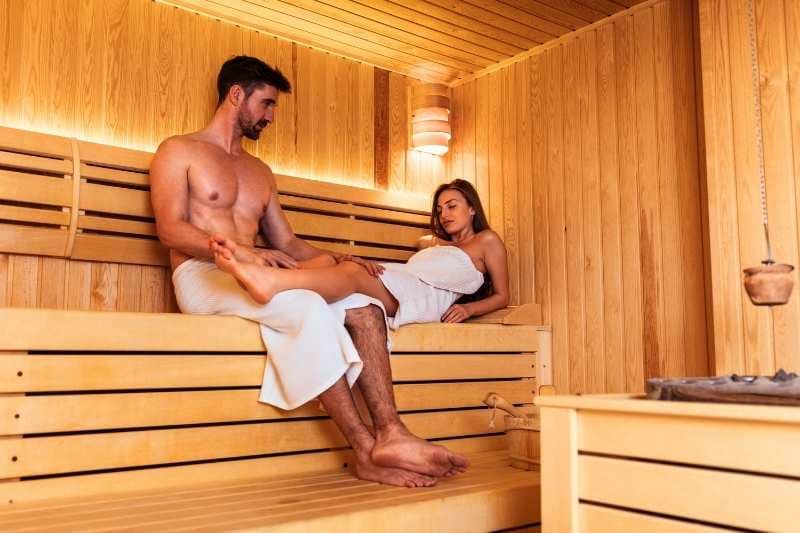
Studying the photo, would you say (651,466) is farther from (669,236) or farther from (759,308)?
(669,236)

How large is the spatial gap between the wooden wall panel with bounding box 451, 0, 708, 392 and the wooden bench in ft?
1.97

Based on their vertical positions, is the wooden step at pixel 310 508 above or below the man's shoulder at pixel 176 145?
below

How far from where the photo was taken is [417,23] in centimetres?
346

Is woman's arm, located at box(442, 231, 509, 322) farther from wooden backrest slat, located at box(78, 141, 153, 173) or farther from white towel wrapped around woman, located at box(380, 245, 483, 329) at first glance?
wooden backrest slat, located at box(78, 141, 153, 173)

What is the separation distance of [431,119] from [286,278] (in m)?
2.01

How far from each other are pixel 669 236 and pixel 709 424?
1885mm

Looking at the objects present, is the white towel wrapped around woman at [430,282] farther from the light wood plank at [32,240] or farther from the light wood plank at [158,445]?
the light wood plank at [32,240]

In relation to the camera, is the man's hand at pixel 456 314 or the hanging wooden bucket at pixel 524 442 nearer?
the hanging wooden bucket at pixel 524 442

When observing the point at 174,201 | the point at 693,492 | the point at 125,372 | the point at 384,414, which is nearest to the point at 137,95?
the point at 174,201

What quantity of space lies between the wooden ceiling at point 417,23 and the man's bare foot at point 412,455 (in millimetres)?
1969

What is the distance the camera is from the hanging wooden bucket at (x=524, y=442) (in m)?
2.44

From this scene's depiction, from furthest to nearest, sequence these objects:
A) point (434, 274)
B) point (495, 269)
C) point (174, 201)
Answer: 1. point (495, 269)
2. point (434, 274)
3. point (174, 201)

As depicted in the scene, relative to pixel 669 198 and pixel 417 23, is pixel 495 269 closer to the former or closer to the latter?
pixel 669 198

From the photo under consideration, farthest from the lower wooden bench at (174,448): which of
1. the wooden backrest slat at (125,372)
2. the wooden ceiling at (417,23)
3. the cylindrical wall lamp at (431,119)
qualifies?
the cylindrical wall lamp at (431,119)
